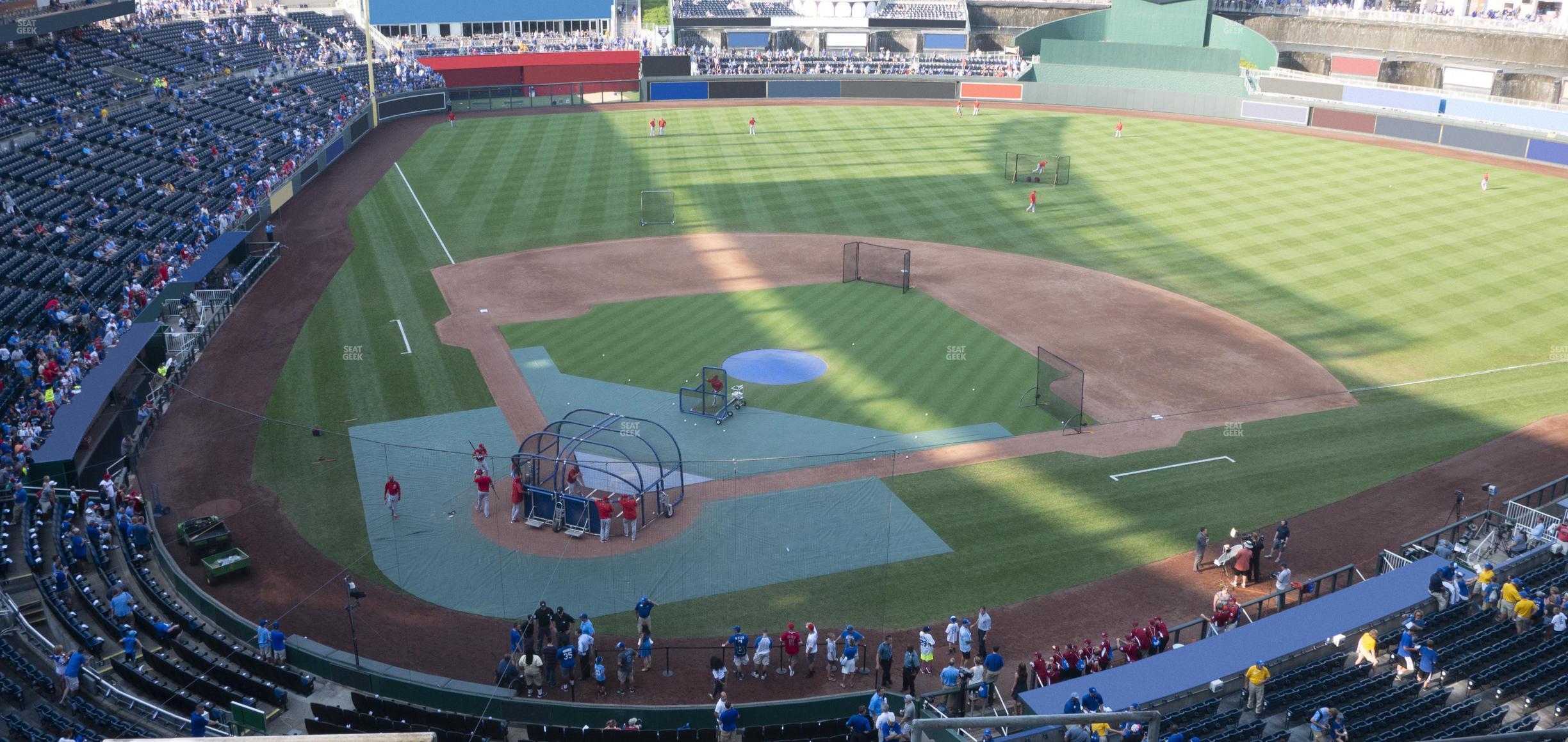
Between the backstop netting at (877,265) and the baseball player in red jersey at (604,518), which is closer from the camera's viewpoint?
the baseball player in red jersey at (604,518)

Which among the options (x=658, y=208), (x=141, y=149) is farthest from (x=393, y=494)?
(x=141, y=149)

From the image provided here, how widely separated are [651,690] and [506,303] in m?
22.6

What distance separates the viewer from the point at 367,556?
24781 mm

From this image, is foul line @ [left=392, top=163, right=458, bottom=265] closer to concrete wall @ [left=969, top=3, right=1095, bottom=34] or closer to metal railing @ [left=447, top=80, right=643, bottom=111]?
metal railing @ [left=447, top=80, right=643, bottom=111]

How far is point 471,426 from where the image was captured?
30.8 m

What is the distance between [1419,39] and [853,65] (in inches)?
1537

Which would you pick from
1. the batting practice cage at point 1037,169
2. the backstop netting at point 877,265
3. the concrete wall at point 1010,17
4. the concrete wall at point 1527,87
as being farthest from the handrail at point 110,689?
the concrete wall at point 1010,17

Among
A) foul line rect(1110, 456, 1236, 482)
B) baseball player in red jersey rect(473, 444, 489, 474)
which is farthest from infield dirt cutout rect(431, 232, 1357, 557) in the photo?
baseball player in red jersey rect(473, 444, 489, 474)

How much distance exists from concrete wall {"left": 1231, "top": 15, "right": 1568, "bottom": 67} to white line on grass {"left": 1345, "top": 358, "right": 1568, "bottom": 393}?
49.3 meters

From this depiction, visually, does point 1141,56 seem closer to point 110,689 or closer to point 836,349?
point 836,349

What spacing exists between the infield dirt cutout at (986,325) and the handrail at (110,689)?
25.5 ft

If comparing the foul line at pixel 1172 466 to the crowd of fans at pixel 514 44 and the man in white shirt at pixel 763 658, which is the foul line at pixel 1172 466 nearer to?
the man in white shirt at pixel 763 658

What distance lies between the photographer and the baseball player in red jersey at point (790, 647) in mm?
21047

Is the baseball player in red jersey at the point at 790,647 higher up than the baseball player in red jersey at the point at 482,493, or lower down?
lower down
